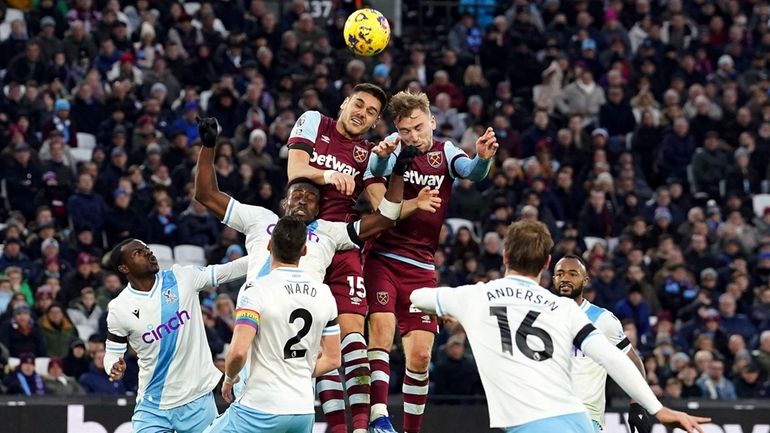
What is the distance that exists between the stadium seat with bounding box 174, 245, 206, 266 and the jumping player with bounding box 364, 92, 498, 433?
8617mm

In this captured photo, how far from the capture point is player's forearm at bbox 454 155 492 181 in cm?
1156

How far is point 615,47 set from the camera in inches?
1046

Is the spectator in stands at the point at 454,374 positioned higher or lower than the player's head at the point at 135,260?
lower

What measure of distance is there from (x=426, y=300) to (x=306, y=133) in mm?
2961

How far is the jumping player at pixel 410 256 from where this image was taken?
37.8 ft

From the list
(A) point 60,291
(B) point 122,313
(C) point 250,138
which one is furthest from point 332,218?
(C) point 250,138

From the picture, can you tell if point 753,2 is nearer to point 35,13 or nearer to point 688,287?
point 688,287

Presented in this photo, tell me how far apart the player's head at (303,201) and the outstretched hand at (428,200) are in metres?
0.78

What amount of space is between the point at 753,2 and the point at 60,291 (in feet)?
51.1

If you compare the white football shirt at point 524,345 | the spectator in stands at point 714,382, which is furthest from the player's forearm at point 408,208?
the spectator in stands at point 714,382

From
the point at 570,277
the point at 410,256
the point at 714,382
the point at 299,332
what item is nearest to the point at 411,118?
the point at 410,256

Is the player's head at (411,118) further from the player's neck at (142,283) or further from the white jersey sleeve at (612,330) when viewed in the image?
the player's neck at (142,283)

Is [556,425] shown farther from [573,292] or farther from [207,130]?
[207,130]

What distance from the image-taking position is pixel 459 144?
917 inches
